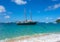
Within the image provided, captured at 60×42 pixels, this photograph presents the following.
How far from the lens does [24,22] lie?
2256 cm

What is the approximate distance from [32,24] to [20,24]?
1.65 metres

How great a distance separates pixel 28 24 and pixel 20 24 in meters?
1.13

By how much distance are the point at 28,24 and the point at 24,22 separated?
1.10 m

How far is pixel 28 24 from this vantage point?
2348 cm

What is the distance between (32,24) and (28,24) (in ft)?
1.82

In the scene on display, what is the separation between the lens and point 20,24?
23.1m

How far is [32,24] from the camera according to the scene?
2339cm

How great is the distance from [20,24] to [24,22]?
85 cm
